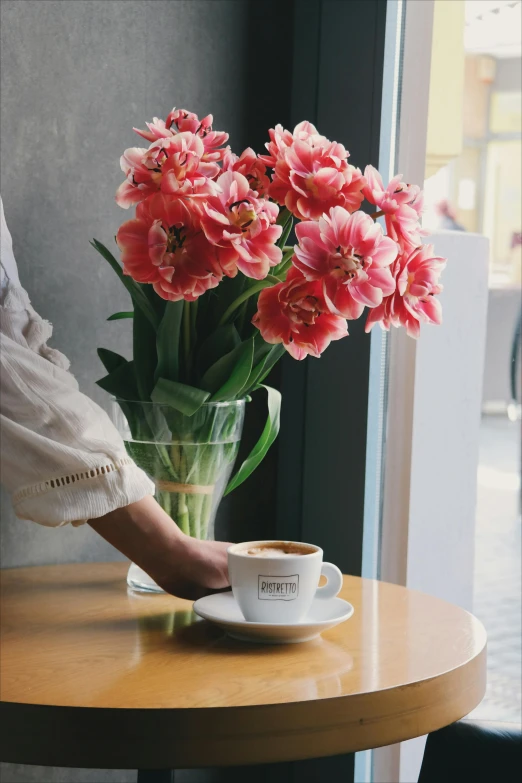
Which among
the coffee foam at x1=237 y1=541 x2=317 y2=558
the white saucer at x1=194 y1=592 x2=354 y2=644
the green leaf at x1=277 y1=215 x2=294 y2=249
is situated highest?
the green leaf at x1=277 y1=215 x2=294 y2=249

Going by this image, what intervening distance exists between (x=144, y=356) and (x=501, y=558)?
2.29 feet

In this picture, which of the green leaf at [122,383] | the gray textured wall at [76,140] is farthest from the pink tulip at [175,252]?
the gray textured wall at [76,140]

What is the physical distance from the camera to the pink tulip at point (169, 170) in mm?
1010

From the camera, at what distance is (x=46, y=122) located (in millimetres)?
1392

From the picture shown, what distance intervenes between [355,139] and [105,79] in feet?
1.35

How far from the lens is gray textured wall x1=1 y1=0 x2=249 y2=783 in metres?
1.37

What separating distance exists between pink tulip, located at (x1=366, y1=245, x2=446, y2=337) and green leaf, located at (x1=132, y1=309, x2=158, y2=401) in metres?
0.28

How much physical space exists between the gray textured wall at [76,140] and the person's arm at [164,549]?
43 centimetres

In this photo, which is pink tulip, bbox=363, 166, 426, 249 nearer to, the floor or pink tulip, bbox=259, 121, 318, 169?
pink tulip, bbox=259, 121, 318, 169

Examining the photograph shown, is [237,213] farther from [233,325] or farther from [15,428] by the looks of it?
[15,428]

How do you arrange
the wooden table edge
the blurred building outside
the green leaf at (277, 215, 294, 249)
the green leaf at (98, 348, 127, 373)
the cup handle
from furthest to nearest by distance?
the blurred building outside, the green leaf at (98, 348, 127, 373), the green leaf at (277, 215, 294, 249), the cup handle, the wooden table edge

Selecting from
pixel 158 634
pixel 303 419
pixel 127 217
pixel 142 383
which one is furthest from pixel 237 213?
pixel 303 419

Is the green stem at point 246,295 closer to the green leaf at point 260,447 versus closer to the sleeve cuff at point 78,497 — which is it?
the green leaf at point 260,447

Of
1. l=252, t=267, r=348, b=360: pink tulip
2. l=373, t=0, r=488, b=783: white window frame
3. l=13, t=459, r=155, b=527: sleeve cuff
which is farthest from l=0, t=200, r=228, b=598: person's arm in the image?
l=373, t=0, r=488, b=783: white window frame
